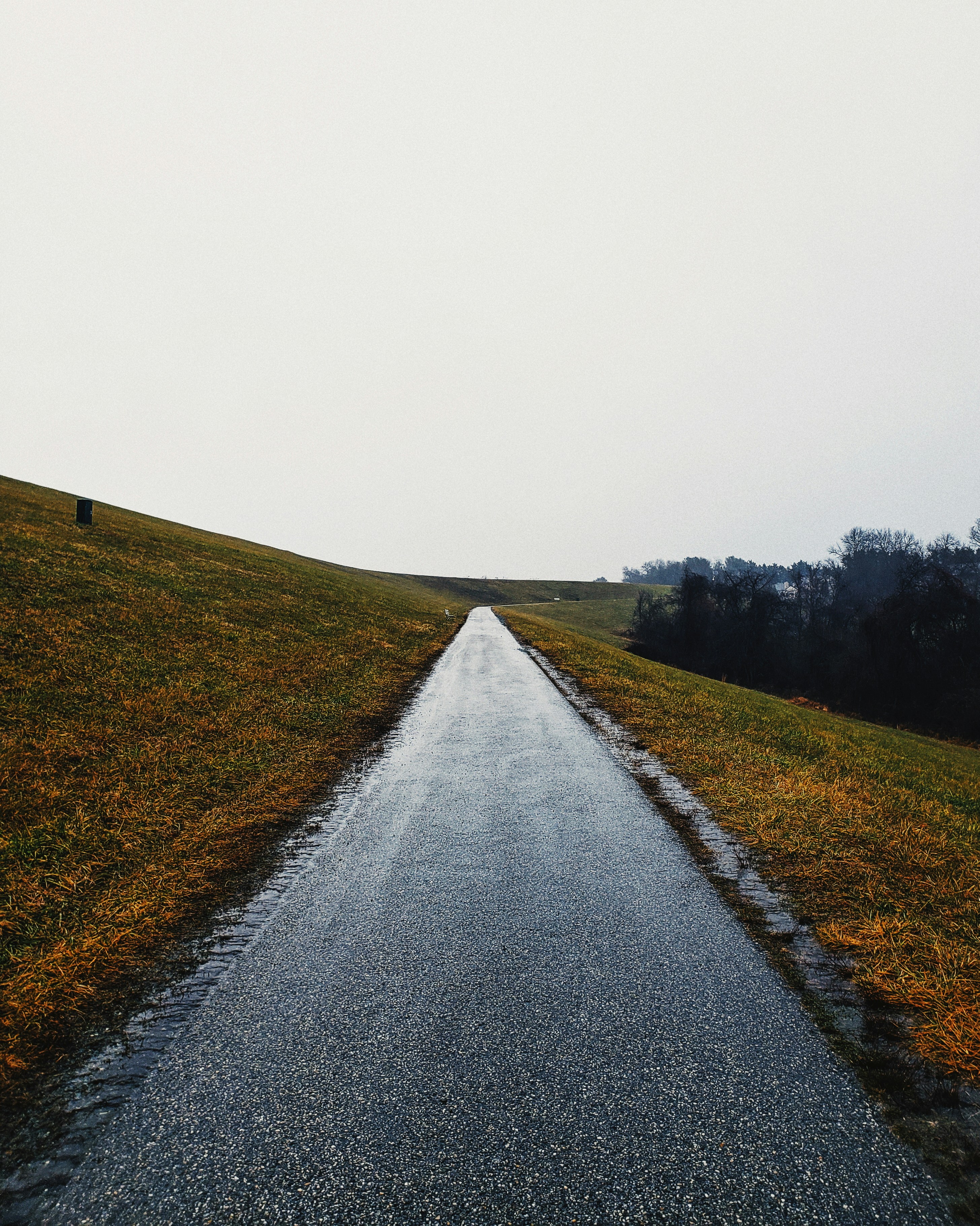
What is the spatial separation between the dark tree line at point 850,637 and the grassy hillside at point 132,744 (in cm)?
3589

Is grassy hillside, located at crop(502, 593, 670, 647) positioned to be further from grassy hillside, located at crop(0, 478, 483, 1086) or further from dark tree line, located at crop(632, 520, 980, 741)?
grassy hillside, located at crop(0, 478, 483, 1086)

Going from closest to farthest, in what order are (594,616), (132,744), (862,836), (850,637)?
1. (862,836)
2. (132,744)
3. (850,637)
4. (594,616)

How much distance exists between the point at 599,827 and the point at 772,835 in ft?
6.85

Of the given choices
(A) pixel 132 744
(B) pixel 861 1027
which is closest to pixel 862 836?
(B) pixel 861 1027

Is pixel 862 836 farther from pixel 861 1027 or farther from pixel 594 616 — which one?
pixel 594 616

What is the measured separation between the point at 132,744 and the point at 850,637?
173 feet

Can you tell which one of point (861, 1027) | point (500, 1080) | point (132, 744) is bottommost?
point (132, 744)

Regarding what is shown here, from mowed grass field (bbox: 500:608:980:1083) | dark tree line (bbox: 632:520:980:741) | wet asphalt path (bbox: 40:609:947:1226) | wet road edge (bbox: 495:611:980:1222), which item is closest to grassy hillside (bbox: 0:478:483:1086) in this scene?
wet asphalt path (bbox: 40:609:947:1226)

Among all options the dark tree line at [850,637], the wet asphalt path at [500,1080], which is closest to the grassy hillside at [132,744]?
the wet asphalt path at [500,1080]

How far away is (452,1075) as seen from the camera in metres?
3.17

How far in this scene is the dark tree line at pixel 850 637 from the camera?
38219 mm

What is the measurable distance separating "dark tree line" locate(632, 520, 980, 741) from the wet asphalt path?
4223cm

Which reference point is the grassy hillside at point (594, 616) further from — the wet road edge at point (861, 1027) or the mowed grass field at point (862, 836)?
the wet road edge at point (861, 1027)

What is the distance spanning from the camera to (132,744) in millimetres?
9016
